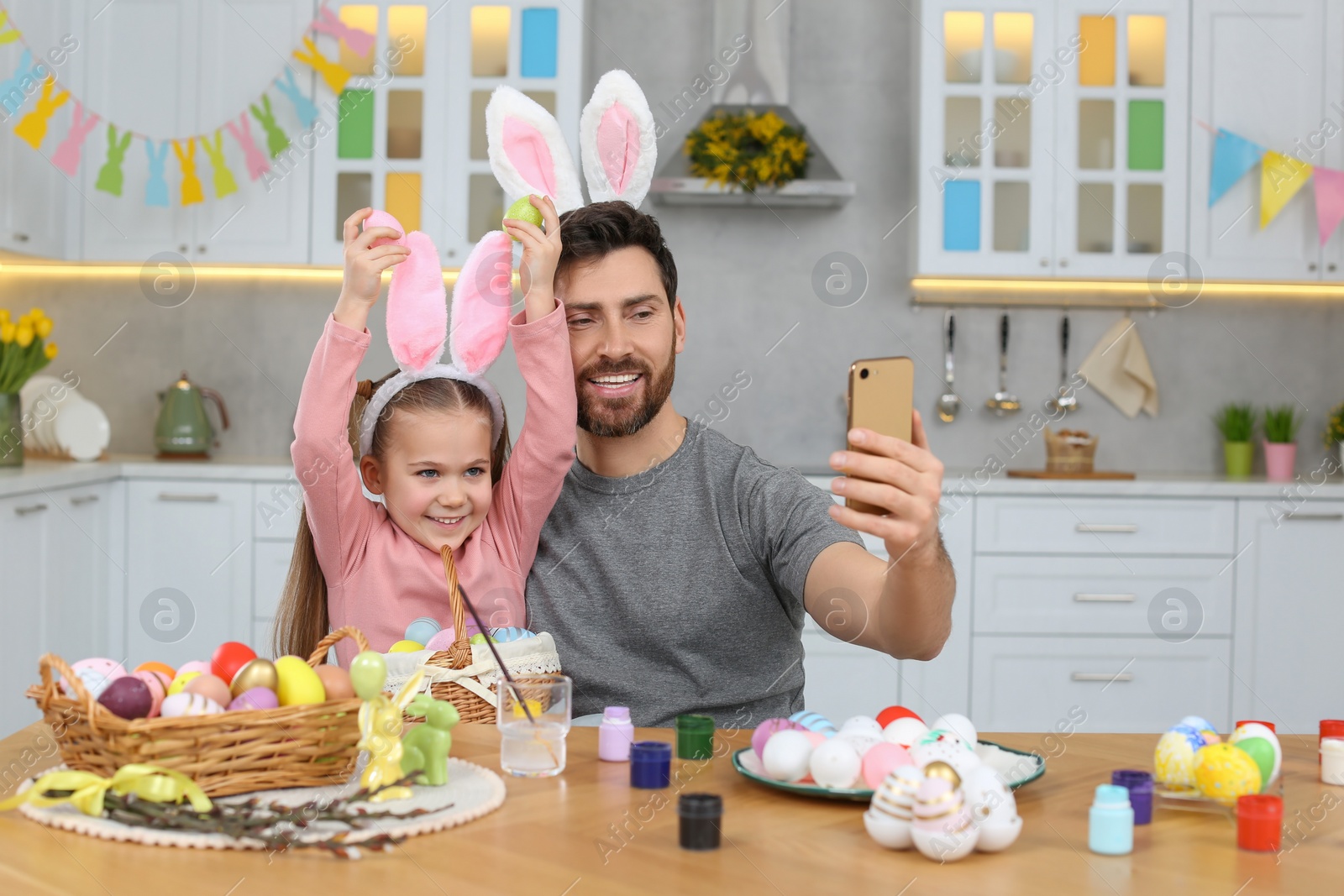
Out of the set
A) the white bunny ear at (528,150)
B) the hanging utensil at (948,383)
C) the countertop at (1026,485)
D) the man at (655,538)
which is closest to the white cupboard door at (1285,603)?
the countertop at (1026,485)

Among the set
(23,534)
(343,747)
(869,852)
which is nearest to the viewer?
(869,852)

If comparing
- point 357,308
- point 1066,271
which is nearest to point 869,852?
point 357,308

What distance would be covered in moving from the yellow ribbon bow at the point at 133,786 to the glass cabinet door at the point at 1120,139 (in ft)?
9.91

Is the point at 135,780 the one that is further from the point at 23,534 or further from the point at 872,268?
the point at 872,268

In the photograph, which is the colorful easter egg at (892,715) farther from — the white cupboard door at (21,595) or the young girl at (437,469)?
the white cupboard door at (21,595)

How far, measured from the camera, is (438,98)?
3.40 metres

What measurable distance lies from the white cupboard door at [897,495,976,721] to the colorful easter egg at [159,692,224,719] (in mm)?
2467

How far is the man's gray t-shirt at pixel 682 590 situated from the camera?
5.48ft

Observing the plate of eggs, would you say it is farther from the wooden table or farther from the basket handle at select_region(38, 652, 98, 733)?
the basket handle at select_region(38, 652, 98, 733)

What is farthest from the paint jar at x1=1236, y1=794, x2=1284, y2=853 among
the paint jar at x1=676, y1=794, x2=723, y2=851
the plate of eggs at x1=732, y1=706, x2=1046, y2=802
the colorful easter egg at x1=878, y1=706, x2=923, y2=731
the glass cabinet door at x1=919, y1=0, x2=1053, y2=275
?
the glass cabinet door at x1=919, y1=0, x2=1053, y2=275

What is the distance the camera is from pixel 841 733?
1027 mm

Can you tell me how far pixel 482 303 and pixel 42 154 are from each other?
2.26 m

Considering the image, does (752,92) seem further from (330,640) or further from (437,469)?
(330,640)

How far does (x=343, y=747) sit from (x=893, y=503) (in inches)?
20.0
